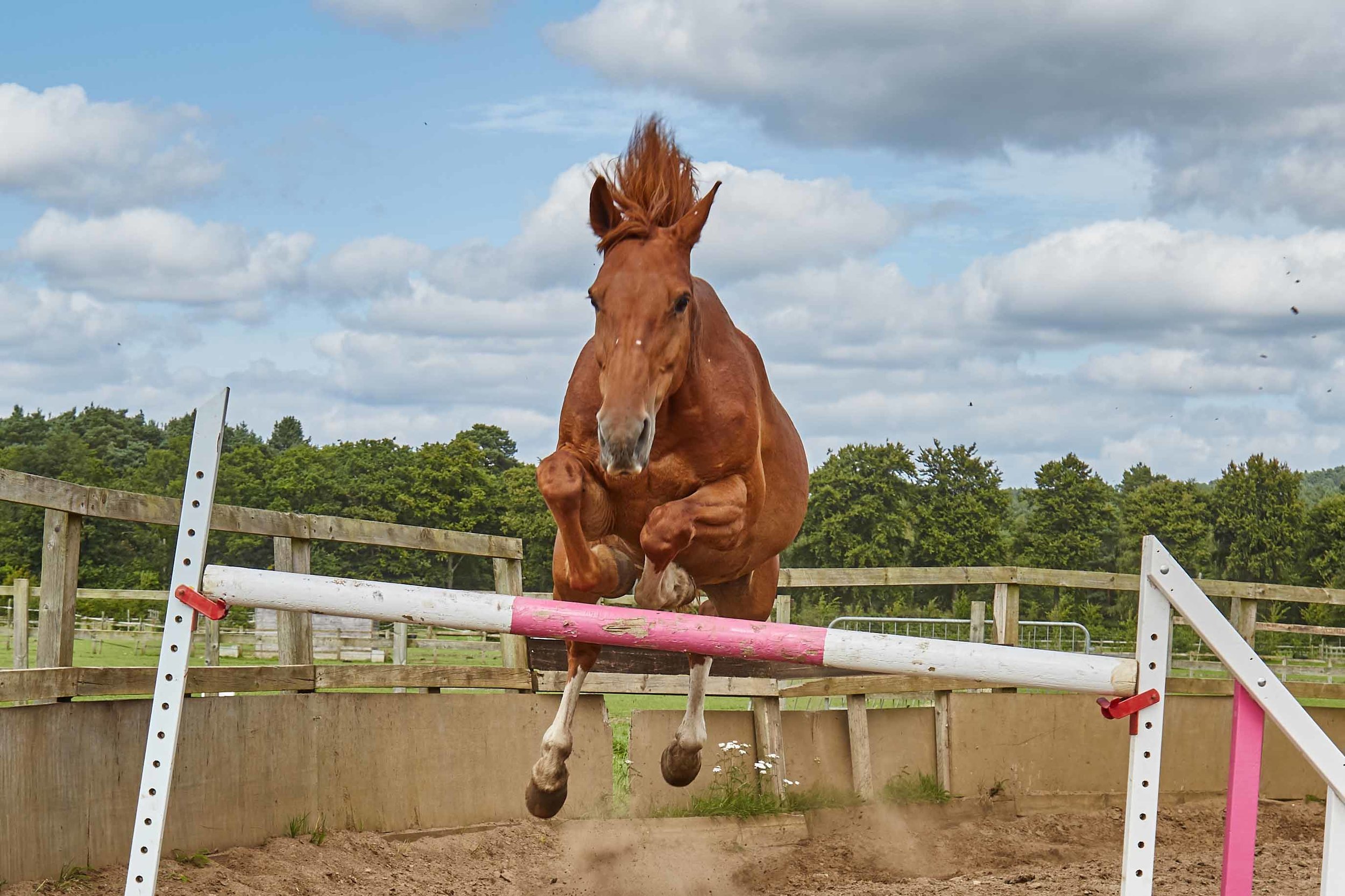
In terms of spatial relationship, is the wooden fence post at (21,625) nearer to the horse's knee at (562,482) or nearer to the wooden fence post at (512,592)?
the wooden fence post at (512,592)

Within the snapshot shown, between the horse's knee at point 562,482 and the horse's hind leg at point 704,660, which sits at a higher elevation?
the horse's knee at point 562,482

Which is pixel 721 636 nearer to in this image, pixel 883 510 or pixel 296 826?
pixel 296 826

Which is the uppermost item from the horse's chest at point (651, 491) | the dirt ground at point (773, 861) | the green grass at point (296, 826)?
the horse's chest at point (651, 491)

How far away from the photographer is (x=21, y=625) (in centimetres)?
753

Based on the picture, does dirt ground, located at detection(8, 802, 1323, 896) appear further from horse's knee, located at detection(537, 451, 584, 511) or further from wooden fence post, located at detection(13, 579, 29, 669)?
wooden fence post, located at detection(13, 579, 29, 669)

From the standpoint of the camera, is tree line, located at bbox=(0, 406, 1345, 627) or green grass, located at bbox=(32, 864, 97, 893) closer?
green grass, located at bbox=(32, 864, 97, 893)

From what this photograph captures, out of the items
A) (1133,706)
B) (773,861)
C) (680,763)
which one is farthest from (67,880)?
(773,861)

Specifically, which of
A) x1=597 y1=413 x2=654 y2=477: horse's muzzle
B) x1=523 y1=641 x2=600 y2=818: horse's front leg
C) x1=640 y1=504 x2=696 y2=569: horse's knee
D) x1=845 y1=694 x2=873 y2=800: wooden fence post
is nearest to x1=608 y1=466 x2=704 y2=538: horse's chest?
x1=640 y1=504 x2=696 y2=569: horse's knee

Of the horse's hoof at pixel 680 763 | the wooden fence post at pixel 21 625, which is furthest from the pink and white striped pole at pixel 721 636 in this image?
the wooden fence post at pixel 21 625

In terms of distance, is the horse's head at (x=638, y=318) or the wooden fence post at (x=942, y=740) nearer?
the horse's head at (x=638, y=318)

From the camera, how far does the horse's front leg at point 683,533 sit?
3166 millimetres

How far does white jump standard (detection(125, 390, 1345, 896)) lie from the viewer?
2613 mm

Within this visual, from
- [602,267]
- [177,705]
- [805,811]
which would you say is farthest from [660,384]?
[805,811]

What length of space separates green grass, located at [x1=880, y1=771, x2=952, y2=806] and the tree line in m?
21.0
